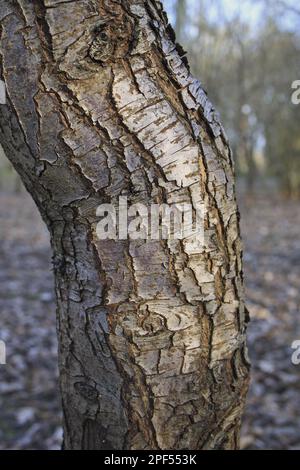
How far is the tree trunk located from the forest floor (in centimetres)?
138

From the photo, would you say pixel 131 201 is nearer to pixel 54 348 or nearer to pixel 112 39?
pixel 112 39

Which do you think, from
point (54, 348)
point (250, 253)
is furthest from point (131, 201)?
point (250, 253)

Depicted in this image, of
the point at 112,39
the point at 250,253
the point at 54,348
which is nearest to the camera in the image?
the point at 112,39

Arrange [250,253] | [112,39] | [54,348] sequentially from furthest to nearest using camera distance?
[250,253], [54,348], [112,39]

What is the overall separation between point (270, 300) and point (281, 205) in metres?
8.74

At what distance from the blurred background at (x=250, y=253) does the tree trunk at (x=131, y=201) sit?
4.49ft

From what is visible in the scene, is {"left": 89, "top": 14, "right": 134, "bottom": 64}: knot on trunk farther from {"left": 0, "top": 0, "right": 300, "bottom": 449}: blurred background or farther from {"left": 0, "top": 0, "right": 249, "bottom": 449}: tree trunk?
{"left": 0, "top": 0, "right": 300, "bottom": 449}: blurred background

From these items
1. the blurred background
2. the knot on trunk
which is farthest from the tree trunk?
the blurred background

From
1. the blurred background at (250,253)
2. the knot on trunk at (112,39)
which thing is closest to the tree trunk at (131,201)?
the knot on trunk at (112,39)

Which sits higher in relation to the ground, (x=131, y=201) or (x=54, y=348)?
(x=131, y=201)

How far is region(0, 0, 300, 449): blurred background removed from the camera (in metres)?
2.74

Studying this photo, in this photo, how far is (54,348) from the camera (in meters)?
3.58

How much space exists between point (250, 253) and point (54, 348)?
387 centimetres

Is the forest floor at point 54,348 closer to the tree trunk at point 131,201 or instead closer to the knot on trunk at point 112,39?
the tree trunk at point 131,201
